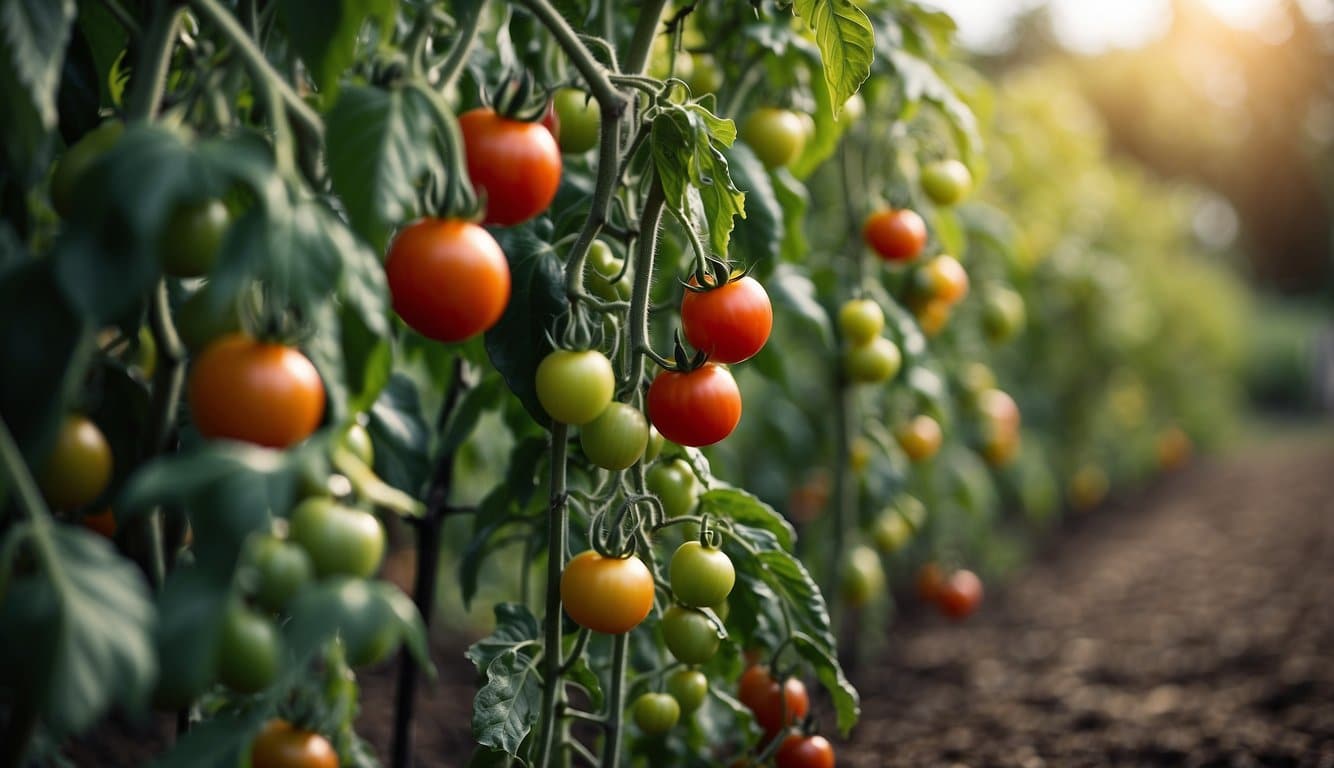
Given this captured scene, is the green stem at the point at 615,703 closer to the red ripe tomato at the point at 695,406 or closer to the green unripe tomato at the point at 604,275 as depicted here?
the red ripe tomato at the point at 695,406

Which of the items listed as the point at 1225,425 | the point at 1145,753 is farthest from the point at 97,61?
the point at 1225,425

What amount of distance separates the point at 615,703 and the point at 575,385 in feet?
1.50

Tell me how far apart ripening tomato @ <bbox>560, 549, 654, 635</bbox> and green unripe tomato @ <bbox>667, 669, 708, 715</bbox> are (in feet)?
1.11

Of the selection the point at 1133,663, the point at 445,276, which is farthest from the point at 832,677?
the point at 1133,663

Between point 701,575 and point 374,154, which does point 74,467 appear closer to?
point 374,154

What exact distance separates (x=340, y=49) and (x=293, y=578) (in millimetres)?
405

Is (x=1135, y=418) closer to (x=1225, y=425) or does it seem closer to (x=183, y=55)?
(x=1225, y=425)

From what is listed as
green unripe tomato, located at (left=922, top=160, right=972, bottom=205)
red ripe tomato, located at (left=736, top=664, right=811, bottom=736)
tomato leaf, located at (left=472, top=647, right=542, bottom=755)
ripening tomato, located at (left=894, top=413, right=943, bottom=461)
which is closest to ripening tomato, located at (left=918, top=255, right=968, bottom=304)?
green unripe tomato, located at (left=922, top=160, right=972, bottom=205)

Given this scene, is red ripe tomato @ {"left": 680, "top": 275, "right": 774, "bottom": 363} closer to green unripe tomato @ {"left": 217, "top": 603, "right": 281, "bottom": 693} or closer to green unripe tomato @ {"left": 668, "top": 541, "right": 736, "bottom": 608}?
green unripe tomato @ {"left": 668, "top": 541, "right": 736, "bottom": 608}

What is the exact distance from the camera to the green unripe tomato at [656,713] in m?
1.25

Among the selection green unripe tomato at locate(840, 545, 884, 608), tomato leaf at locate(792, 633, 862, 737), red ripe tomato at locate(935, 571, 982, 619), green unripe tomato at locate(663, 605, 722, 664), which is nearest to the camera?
green unripe tomato at locate(663, 605, 722, 664)

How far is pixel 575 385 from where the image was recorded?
938 mm

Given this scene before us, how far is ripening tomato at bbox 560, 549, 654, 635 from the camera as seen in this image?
3.22 ft

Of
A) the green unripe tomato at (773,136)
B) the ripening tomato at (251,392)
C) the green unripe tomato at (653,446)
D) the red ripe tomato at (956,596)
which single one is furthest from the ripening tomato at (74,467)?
the red ripe tomato at (956,596)
